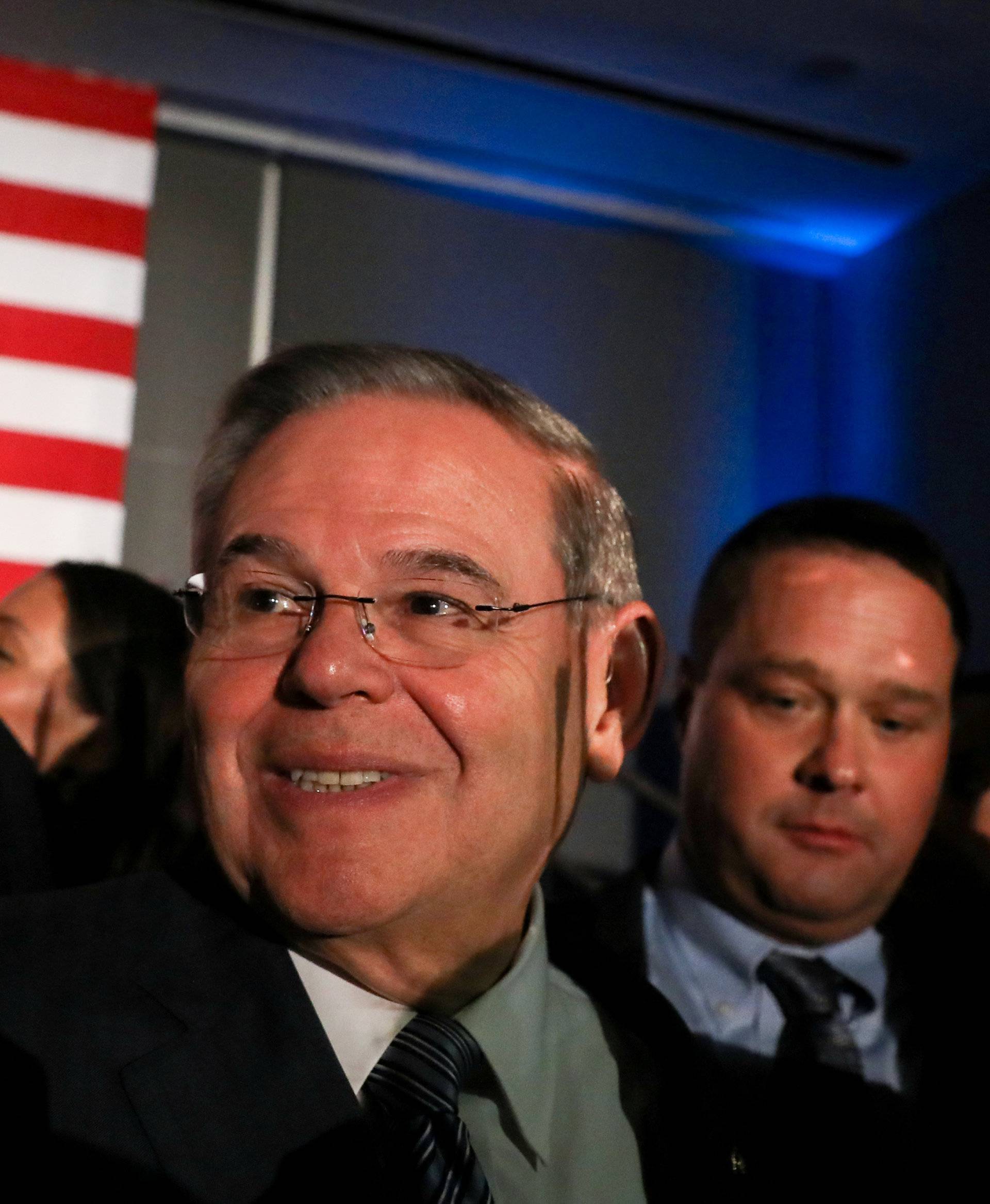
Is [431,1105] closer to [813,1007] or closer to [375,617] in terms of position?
[375,617]

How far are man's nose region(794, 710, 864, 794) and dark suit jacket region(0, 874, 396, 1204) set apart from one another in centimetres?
88

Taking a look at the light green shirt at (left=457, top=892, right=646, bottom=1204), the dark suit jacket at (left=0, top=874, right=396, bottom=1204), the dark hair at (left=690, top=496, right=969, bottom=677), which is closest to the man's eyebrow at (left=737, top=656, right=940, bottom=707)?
the dark hair at (left=690, top=496, right=969, bottom=677)

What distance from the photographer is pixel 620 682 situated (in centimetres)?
150

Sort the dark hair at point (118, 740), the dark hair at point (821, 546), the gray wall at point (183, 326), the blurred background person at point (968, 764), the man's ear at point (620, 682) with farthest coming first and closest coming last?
the gray wall at point (183, 326) < the blurred background person at point (968, 764) < the dark hair at point (821, 546) < the dark hair at point (118, 740) < the man's ear at point (620, 682)

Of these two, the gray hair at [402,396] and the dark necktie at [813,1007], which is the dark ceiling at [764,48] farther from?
the dark necktie at [813,1007]

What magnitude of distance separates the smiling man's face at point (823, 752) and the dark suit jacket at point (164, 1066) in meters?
0.84

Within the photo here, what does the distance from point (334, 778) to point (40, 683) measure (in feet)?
2.49

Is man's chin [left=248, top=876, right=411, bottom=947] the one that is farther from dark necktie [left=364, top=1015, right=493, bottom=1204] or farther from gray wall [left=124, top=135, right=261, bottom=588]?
→ gray wall [left=124, top=135, right=261, bottom=588]

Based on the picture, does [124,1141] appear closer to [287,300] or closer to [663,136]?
[287,300]

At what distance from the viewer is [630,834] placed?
11.3ft

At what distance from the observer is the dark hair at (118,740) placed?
1.77 meters

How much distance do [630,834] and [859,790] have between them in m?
1.65

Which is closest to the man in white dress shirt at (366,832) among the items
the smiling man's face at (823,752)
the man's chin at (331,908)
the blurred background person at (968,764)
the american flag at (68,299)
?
the man's chin at (331,908)

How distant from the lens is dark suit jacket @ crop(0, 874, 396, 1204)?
1.05 m
